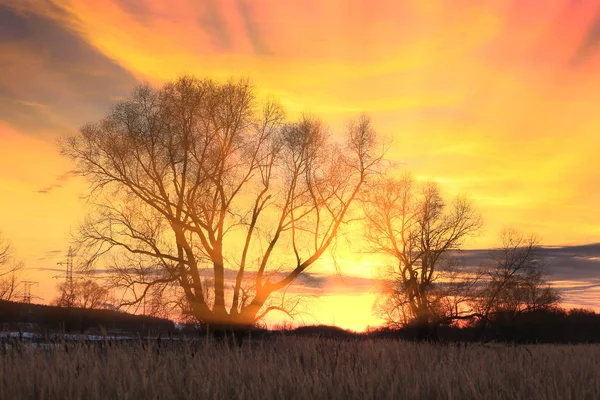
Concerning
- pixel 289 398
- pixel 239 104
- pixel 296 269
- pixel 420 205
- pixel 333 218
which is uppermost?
pixel 239 104

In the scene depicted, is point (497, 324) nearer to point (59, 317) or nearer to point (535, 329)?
point (535, 329)

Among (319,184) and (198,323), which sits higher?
(319,184)

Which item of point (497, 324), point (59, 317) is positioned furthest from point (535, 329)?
point (59, 317)

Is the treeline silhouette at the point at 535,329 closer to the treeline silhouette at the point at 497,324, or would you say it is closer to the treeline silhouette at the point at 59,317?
the treeline silhouette at the point at 497,324

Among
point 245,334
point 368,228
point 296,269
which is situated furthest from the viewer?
point 368,228

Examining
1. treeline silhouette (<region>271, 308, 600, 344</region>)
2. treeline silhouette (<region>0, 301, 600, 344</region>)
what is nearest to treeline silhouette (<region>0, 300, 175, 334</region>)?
treeline silhouette (<region>0, 301, 600, 344</region>)

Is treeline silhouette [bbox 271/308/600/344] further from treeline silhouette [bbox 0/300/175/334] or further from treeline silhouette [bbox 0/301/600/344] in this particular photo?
treeline silhouette [bbox 0/300/175/334]

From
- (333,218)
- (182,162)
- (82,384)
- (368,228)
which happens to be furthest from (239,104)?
(82,384)

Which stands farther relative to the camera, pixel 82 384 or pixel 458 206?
pixel 458 206

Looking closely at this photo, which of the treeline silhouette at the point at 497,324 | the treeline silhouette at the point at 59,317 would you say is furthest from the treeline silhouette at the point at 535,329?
the treeline silhouette at the point at 59,317

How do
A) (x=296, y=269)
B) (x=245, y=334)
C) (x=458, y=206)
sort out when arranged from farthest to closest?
(x=458, y=206) < (x=296, y=269) < (x=245, y=334)

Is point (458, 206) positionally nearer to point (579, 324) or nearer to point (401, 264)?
point (401, 264)

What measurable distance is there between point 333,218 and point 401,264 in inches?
484

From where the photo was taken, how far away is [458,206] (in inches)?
1720
